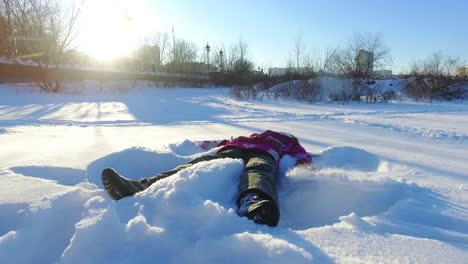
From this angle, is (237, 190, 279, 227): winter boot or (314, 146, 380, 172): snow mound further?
(314, 146, 380, 172): snow mound

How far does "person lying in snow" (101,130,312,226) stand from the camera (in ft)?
5.02

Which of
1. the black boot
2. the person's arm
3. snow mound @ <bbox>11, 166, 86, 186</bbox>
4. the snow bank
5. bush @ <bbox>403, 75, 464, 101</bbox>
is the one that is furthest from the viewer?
bush @ <bbox>403, 75, 464, 101</bbox>

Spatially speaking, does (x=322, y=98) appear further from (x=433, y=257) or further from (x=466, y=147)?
(x=433, y=257)

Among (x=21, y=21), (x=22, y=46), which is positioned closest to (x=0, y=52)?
(x=22, y=46)

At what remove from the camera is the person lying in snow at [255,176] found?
5.02 ft

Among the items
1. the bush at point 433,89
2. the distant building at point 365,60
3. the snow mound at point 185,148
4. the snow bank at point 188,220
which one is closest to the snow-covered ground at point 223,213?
the snow bank at point 188,220

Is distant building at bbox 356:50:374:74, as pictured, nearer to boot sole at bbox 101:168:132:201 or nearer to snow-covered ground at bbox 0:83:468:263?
snow-covered ground at bbox 0:83:468:263

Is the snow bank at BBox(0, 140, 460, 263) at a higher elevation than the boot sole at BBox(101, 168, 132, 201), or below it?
below

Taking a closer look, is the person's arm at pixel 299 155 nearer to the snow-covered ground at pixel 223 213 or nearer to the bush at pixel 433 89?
the snow-covered ground at pixel 223 213

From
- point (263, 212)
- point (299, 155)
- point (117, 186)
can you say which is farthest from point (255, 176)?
point (299, 155)

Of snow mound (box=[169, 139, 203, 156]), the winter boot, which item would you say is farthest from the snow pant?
snow mound (box=[169, 139, 203, 156])

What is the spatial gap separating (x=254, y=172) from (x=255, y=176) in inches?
3.2

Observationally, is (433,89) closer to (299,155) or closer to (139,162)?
(299,155)

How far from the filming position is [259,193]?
1.70 metres
